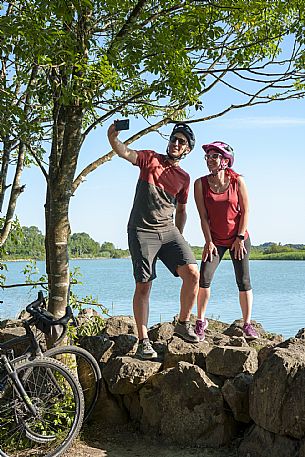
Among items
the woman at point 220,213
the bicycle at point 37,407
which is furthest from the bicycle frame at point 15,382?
the woman at point 220,213

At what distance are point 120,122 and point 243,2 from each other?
1910 millimetres

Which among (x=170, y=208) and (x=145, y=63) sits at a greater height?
(x=145, y=63)

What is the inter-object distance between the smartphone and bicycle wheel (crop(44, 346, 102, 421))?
1829mm

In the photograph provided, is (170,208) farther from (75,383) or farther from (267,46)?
(267,46)

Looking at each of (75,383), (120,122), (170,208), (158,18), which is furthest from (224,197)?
(75,383)

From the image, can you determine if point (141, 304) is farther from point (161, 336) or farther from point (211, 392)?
point (211, 392)

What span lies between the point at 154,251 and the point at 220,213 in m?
0.73

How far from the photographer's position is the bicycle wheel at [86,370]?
5.51 meters

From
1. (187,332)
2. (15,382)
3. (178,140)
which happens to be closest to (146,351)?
(187,332)

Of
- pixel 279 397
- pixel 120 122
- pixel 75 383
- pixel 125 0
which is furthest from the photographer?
pixel 125 0

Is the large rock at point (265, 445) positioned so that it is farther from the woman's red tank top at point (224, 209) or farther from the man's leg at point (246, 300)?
the woman's red tank top at point (224, 209)

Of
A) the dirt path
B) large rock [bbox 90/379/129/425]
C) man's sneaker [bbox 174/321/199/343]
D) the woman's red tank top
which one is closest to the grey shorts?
the woman's red tank top

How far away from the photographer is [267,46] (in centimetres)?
743

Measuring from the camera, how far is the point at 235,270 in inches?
242
